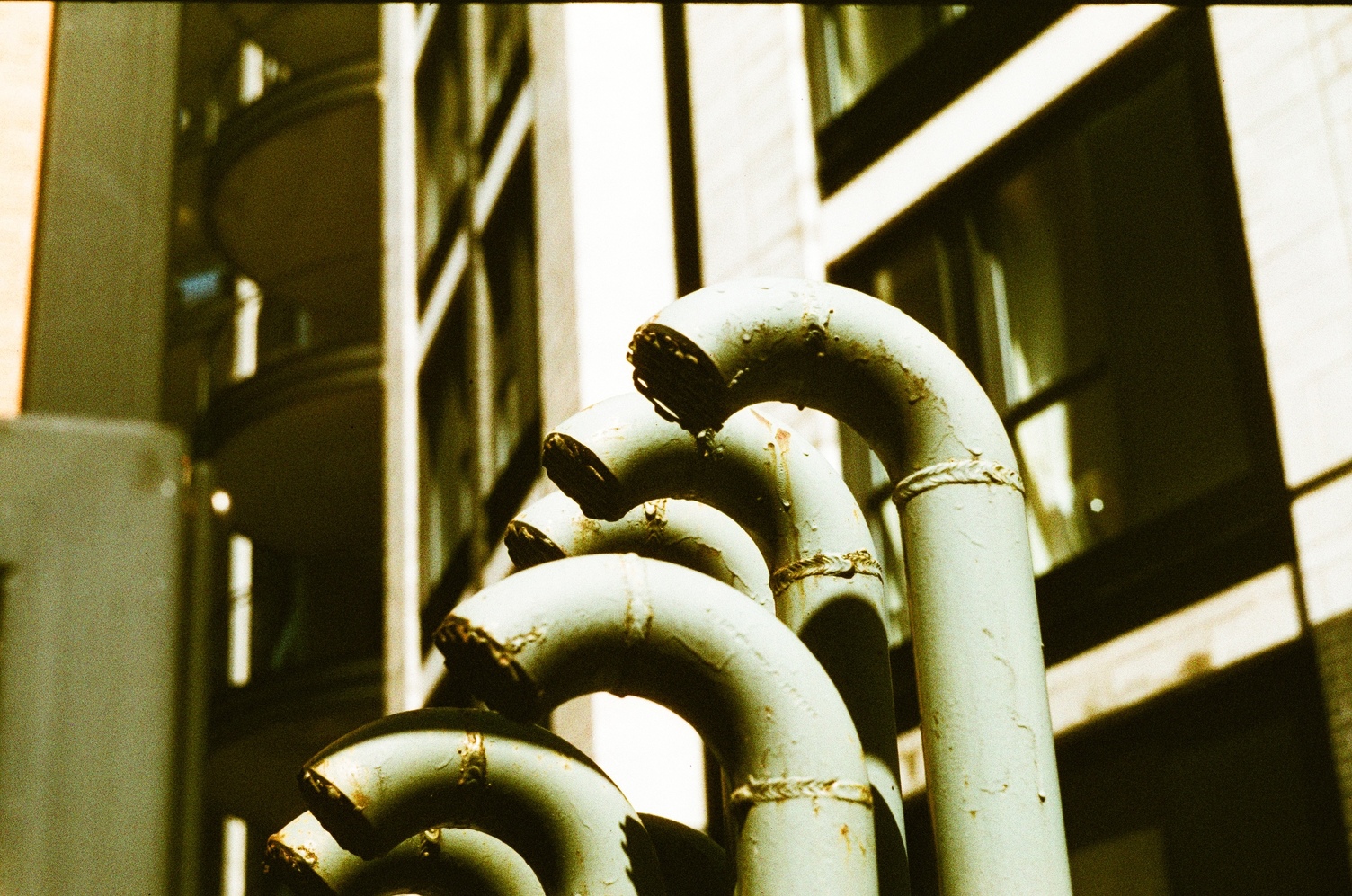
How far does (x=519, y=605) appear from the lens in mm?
3133

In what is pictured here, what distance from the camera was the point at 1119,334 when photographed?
865 centimetres

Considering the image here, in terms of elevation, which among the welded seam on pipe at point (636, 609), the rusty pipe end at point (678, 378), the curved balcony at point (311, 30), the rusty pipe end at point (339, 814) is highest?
the curved balcony at point (311, 30)

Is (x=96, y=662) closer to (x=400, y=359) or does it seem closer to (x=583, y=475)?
(x=583, y=475)

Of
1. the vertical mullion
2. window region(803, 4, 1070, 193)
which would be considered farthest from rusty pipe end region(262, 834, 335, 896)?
the vertical mullion

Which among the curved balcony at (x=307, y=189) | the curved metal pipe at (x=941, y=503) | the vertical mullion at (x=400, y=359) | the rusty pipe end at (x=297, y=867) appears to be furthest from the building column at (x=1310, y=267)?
the curved balcony at (x=307, y=189)

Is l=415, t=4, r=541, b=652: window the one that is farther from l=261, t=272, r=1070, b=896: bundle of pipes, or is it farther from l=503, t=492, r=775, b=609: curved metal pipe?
l=261, t=272, r=1070, b=896: bundle of pipes

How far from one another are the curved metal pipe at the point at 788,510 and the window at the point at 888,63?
589cm

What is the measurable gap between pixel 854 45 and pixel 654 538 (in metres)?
7.98

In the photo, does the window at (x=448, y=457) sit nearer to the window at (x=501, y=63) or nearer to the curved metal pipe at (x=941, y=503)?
the window at (x=501, y=63)

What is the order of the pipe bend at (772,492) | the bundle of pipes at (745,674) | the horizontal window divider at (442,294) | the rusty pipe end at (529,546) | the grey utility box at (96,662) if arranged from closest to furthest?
the grey utility box at (96,662) < the bundle of pipes at (745,674) < the pipe bend at (772,492) < the rusty pipe end at (529,546) < the horizontal window divider at (442,294)

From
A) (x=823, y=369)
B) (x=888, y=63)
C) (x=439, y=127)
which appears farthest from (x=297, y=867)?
(x=439, y=127)

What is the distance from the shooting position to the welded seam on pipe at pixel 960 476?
3.56m

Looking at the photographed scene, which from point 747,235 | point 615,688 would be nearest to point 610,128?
point 747,235

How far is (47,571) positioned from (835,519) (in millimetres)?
2647
